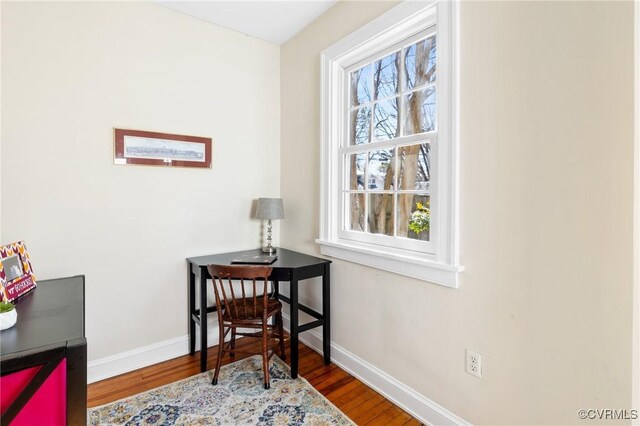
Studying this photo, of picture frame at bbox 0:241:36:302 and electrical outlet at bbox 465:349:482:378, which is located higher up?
picture frame at bbox 0:241:36:302

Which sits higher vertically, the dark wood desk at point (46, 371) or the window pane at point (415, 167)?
the window pane at point (415, 167)

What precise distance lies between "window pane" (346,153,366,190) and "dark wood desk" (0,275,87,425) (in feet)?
5.66

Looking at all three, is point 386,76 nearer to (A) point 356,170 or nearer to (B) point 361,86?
(B) point 361,86

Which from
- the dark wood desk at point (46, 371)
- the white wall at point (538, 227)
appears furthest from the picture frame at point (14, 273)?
the white wall at point (538, 227)

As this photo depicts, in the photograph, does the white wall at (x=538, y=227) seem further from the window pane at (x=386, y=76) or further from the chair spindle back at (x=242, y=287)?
the chair spindle back at (x=242, y=287)

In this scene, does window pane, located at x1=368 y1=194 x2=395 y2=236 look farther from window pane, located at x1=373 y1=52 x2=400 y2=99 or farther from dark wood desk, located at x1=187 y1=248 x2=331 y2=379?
window pane, located at x1=373 y1=52 x2=400 y2=99

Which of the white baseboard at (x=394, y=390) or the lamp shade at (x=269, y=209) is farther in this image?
the lamp shade at (x=269, y=209)

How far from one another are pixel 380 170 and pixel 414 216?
0.41 meters

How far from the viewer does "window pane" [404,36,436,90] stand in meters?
1.86

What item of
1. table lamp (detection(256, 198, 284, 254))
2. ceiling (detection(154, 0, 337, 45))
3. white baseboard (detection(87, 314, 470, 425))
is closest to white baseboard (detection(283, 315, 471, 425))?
white baseboard (detection(87, 314, 470, 425))

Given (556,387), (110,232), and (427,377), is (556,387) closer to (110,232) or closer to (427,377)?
(427,377)

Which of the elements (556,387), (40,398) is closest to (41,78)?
(40,398)

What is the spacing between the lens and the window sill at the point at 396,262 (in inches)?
66.3

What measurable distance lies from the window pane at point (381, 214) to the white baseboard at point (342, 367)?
2.90 ft
